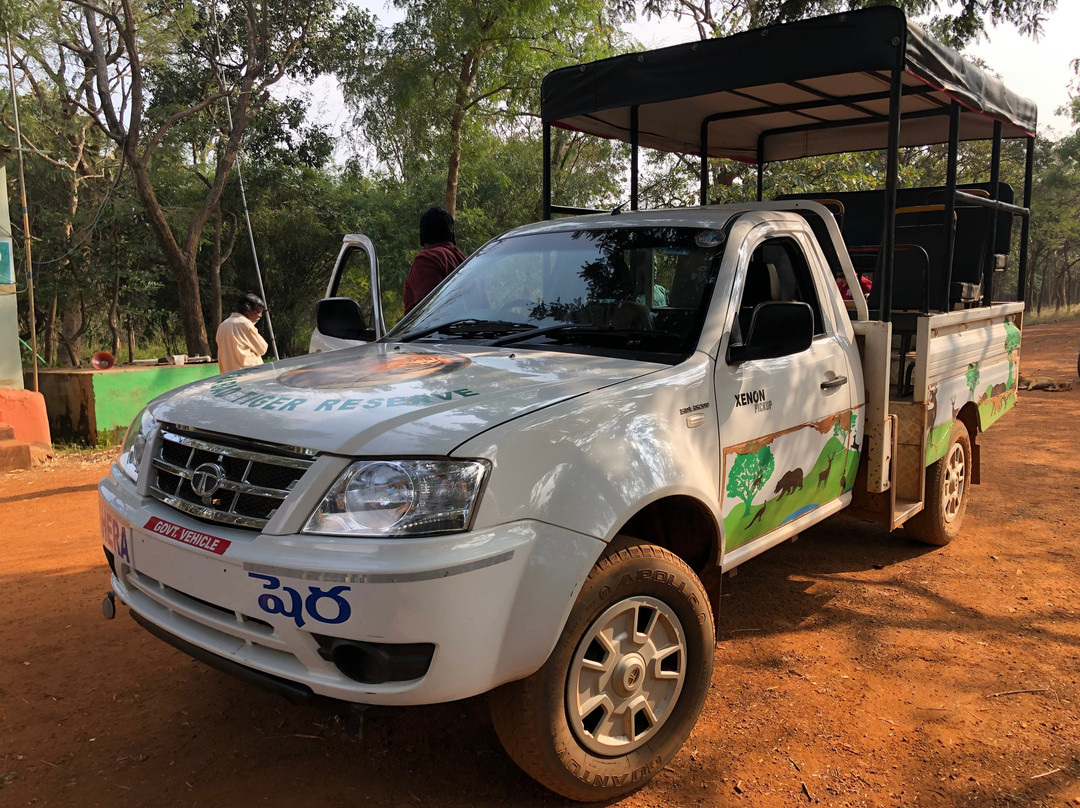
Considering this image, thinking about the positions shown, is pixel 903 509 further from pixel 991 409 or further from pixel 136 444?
pixel 136 444

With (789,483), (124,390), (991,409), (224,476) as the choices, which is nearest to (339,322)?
(224,476)

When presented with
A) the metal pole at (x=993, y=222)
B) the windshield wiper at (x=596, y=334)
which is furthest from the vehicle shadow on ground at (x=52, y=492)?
the metal pole at (x=993, y=222)

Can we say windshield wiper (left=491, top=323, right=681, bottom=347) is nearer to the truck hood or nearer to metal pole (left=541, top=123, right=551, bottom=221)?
the truck hood

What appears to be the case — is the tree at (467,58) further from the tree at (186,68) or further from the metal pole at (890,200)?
the metal pole at (890,200)

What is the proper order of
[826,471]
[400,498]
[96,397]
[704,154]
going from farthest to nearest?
[96,397] < [704,154] < [826,471] < [400,498]

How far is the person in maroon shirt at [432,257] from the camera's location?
5.45m

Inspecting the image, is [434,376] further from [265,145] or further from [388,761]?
[265,145]

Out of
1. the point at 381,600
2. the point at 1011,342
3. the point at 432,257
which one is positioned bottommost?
the point at 381,600

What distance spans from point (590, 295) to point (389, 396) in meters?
1.27

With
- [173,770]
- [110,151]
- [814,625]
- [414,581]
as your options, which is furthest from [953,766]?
[110,151]

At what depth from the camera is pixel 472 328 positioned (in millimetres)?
3592

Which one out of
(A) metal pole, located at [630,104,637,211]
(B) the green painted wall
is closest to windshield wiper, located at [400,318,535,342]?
(A) metal pole, located at [630,104,637,211]

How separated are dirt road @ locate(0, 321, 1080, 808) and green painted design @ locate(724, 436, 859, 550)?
66 cm

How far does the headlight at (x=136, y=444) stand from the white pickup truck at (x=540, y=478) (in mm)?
18
